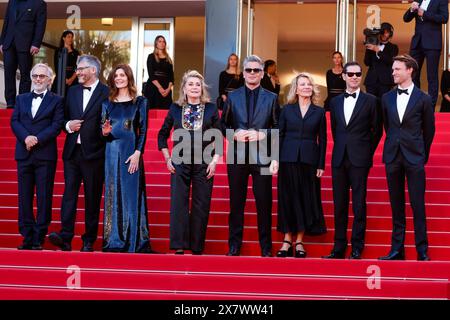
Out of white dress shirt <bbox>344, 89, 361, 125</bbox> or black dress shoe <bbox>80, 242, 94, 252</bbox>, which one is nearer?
black dress shoe <bbox>80, 242, 94, 252</bbox>

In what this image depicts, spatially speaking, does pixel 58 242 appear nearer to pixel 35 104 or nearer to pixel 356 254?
pixel 35 104

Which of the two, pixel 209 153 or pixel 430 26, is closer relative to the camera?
pixel 209 153

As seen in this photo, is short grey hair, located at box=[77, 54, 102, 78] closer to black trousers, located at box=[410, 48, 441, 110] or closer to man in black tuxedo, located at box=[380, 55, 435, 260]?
man in black tuxedo, located at box=[380, 55, 435, 260]

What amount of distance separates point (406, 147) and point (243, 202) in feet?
5.04

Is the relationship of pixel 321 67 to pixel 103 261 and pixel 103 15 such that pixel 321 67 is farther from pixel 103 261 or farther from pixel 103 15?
pixel 103 261

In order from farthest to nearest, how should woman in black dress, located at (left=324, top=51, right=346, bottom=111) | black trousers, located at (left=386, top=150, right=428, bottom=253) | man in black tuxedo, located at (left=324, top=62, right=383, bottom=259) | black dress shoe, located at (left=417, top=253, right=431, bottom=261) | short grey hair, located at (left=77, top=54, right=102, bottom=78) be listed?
woman in black dress, located at (left=324, top=51, right=346, bottom=111) → short grey hair, located at (left=77, top=54, right=102, bottom=78) → man in black tuxedo, located at (left=324, top=62, right=383, bottom=259) → black trousers, located at (left=386, top=150, right=428, bottom=253) → black dress shoe, located at (left=417, top=253, right=431, bottom=261)

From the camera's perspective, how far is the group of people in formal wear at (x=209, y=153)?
29.0 ft

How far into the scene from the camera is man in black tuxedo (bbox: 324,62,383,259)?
349 inches

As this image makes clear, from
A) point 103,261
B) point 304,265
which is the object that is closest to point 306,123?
point 304,265

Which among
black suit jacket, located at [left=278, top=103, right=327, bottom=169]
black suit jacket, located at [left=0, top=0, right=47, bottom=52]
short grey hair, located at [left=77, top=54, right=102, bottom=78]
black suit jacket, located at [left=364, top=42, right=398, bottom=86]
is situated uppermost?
black suit jacket, located at [left=0, top=0, right=47, bottom=52]

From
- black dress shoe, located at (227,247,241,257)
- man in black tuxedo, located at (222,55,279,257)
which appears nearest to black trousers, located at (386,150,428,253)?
man in black tuxedo, located at (222,55,279,257)

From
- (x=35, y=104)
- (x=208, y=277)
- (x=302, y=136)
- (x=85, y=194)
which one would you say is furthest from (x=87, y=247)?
(x=302, y=136)

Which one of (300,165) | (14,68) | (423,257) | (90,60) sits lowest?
(423,257)

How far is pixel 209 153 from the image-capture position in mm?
8961
